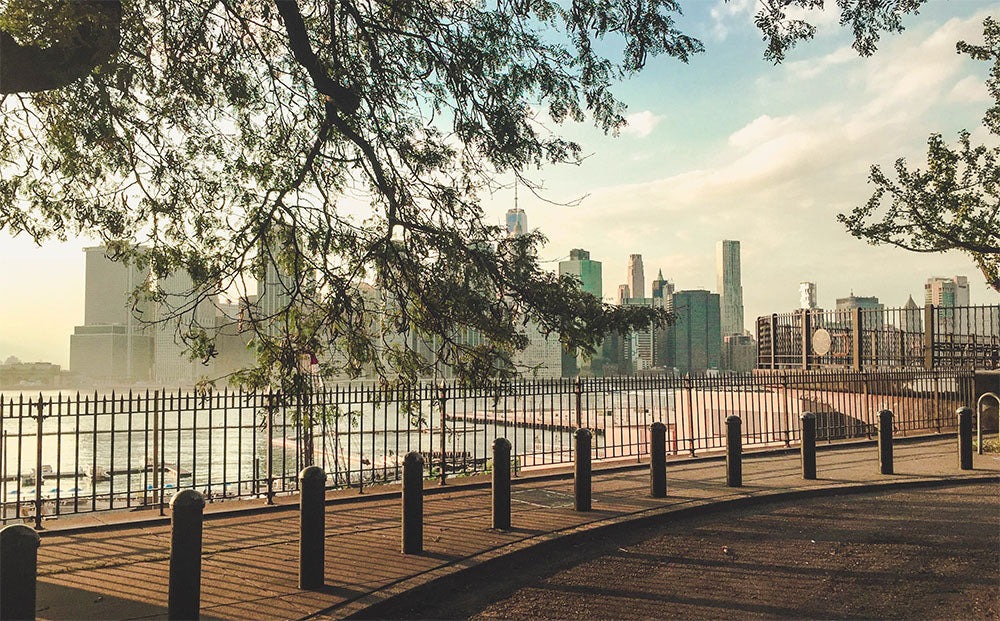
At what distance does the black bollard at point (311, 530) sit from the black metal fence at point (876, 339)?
21.5 metres

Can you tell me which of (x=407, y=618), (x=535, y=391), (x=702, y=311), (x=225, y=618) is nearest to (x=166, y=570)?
(x=225, y=618)

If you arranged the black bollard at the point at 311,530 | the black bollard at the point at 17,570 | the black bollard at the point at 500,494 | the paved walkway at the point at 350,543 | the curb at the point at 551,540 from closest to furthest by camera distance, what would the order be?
the black bollard at the point at 17,570 → the curb at the point at 551,540 → the paved walkway at the point at 350,543 → the black bollard at the point at 311,530 → the black bollard at the point at 500,494

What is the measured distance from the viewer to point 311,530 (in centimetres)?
612

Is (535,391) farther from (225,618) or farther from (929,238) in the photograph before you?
(929,238)

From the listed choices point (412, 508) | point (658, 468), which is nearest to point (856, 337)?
point (658, 468)

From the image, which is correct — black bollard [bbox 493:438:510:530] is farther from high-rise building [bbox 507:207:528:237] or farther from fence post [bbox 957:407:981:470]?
fence post [bbox 957:407:981:470]

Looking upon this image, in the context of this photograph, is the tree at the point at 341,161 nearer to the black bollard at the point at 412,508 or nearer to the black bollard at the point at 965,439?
the black bollard at the point at 412,508

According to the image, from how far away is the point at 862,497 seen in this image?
34.1ft

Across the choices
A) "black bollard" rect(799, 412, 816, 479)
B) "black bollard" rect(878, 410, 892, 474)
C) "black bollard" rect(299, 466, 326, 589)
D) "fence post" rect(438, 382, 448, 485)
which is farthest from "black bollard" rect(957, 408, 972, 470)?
"black bollard" rect(299, 466, 326, 589)

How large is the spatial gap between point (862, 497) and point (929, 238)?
30.9 ft

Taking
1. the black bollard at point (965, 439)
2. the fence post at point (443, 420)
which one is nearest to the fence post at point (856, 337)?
the black bollard at point (965, 439)

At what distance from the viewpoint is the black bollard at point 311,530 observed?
608 centimetres

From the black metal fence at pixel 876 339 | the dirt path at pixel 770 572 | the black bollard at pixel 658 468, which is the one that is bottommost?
the dirt path at pixel 770 572

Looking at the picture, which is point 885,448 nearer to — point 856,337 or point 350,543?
point 350,543
